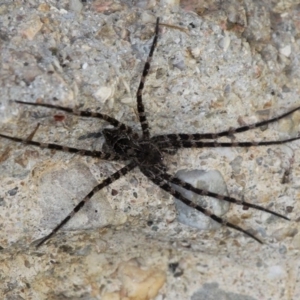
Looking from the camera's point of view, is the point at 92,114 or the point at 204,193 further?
the point at 204,193

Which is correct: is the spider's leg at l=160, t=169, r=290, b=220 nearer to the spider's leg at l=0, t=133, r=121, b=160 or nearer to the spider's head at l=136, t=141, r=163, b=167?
the spider's head at l=136, t=141, r=163, b=167

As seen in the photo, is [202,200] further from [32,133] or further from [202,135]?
[32,133]

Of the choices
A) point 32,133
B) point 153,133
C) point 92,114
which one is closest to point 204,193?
point 153,133

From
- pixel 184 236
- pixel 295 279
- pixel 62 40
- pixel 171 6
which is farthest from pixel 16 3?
pixel 295 279

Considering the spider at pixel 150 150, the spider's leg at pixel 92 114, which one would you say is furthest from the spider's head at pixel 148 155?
the spider's leg at pixel 92 114

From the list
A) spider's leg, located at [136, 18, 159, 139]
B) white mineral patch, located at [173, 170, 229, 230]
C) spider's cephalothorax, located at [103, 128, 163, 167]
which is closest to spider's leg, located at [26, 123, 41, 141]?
spider's cephalothorax, located at [103, 128, 163, 167]

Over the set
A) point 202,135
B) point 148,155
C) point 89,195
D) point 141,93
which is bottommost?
point 89,195

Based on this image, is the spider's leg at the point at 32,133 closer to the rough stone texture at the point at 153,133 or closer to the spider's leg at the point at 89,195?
the rough stone texture at the point at 153,133
